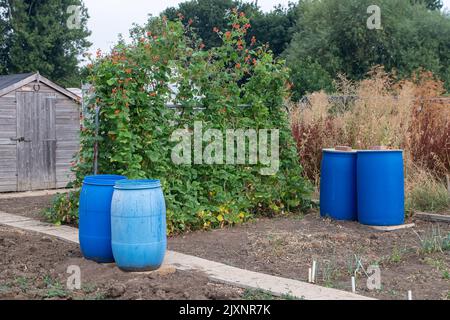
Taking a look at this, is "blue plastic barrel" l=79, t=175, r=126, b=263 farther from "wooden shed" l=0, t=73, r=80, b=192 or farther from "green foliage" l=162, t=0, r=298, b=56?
"green foliage" l=162, t=0, r=298, b=56

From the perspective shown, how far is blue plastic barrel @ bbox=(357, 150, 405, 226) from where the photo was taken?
8.57 meters

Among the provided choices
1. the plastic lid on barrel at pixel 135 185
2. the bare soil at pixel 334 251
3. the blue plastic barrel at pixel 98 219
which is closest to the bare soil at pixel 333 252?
the bare soil at pixel 334 251

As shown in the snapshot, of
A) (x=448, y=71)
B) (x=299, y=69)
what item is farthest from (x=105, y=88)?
(x=448, y=71)

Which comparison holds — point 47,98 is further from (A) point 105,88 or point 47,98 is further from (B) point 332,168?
(B) point 332,168

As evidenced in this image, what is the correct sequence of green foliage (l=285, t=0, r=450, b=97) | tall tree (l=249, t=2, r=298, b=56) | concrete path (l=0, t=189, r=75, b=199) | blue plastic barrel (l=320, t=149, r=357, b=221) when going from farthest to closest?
tall tree (l=249, t=2, r=298, b=56), green foliage (l=285, t=0, r=450, b=97), concrete path (l=0, t=189, r=75, b=199), blue plastic barrel (l=320, t=149, r=357, b=221)

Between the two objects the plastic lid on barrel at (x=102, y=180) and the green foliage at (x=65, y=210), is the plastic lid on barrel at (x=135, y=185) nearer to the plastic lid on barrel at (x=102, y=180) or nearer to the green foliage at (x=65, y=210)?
the plastic lid on barrel at (x=102, y=180)

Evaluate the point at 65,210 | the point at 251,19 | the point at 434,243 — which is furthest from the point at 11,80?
the point at 251,19

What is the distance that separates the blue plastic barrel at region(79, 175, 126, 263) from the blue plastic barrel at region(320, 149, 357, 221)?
3.78 m

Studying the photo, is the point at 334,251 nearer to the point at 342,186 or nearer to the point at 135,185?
the point at 342,186

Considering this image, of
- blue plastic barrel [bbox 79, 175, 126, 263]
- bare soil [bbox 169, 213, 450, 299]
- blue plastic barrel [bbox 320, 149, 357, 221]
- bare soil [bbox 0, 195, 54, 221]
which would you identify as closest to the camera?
bare soil [bbox 169, 213, 450, 299]

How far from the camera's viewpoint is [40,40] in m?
30.7

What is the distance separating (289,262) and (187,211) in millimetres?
→ 2038

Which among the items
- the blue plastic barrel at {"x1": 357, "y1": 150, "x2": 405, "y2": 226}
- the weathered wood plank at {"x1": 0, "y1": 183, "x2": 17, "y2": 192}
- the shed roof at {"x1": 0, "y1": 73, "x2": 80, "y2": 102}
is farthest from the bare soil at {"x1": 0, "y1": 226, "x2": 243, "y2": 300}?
the shed roof at {"x1": 0, "y1": 73, "x2": 80, "y2": 102}

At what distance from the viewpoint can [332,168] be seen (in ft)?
30.0
